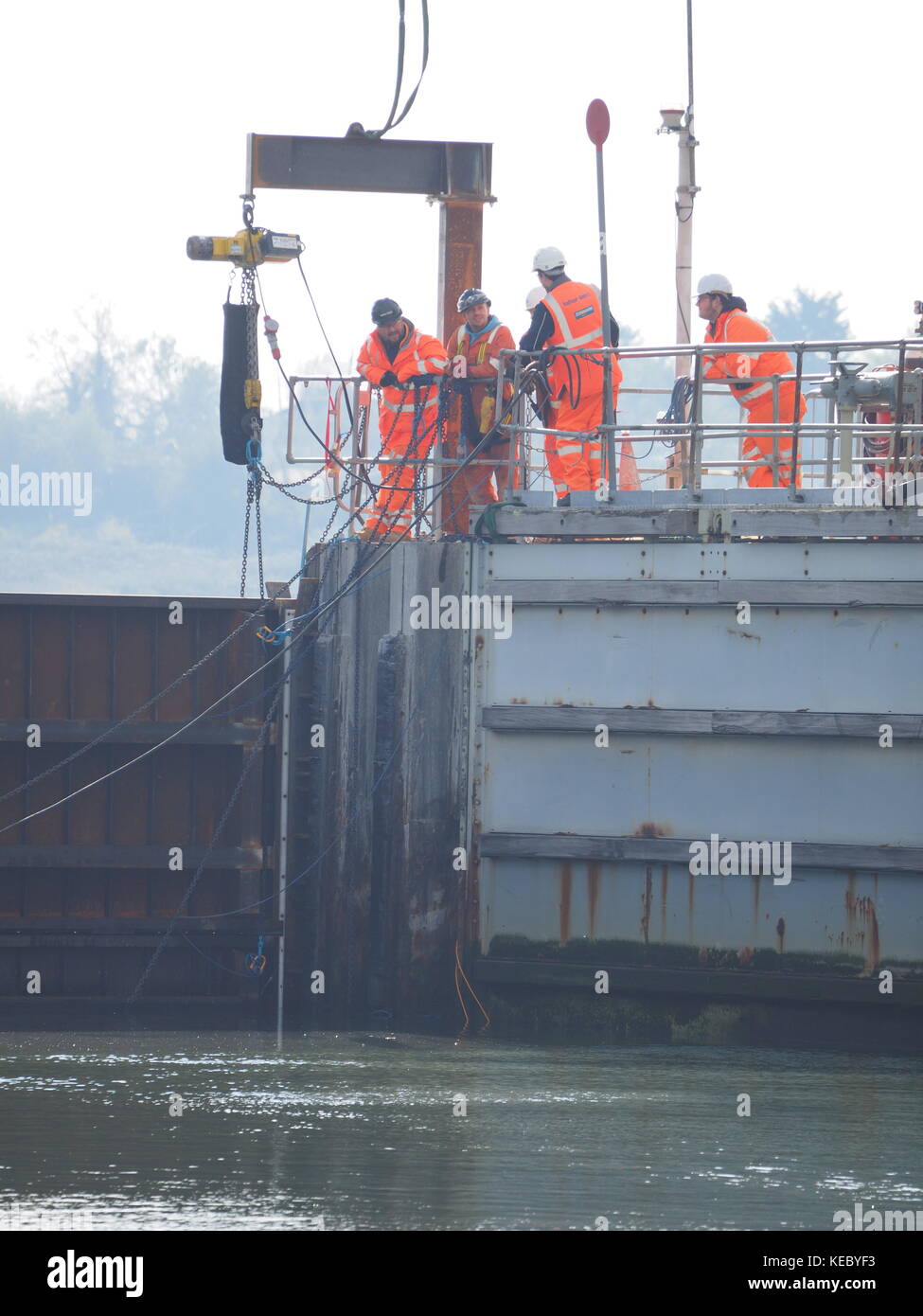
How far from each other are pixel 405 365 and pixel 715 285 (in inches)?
87.4

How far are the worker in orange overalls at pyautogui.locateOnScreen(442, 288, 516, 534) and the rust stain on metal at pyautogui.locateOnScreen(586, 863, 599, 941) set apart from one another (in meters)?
2.50

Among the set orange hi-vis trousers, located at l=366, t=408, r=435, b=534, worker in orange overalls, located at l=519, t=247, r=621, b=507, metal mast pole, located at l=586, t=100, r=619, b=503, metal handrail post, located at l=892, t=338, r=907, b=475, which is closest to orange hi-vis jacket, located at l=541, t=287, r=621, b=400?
worker in orange overalls, located at l=519, t=247, r=621, b=507

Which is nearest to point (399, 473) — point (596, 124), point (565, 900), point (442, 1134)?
point (596, 124)

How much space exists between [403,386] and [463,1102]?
5378 mm

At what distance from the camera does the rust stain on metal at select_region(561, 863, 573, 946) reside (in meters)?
11.4

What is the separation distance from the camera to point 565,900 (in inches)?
448

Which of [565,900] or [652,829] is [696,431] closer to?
[652,829]

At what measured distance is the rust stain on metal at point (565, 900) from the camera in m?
11.4

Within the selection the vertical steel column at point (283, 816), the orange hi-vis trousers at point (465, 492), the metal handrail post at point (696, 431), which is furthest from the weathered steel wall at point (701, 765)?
the vertical steel column at point (283, 816)

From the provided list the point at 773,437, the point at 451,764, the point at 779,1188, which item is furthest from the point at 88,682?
the point at 779,1188

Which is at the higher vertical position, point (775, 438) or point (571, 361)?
point (571, 361)

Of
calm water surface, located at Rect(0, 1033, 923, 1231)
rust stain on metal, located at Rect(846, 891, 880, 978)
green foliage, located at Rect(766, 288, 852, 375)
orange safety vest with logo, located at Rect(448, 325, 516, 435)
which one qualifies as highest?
green foliage, located at Rect(766, 288, 852, 375)

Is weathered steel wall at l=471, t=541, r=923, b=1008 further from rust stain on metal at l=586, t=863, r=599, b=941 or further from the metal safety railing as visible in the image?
the metal safety railing

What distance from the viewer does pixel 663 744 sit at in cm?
1125
